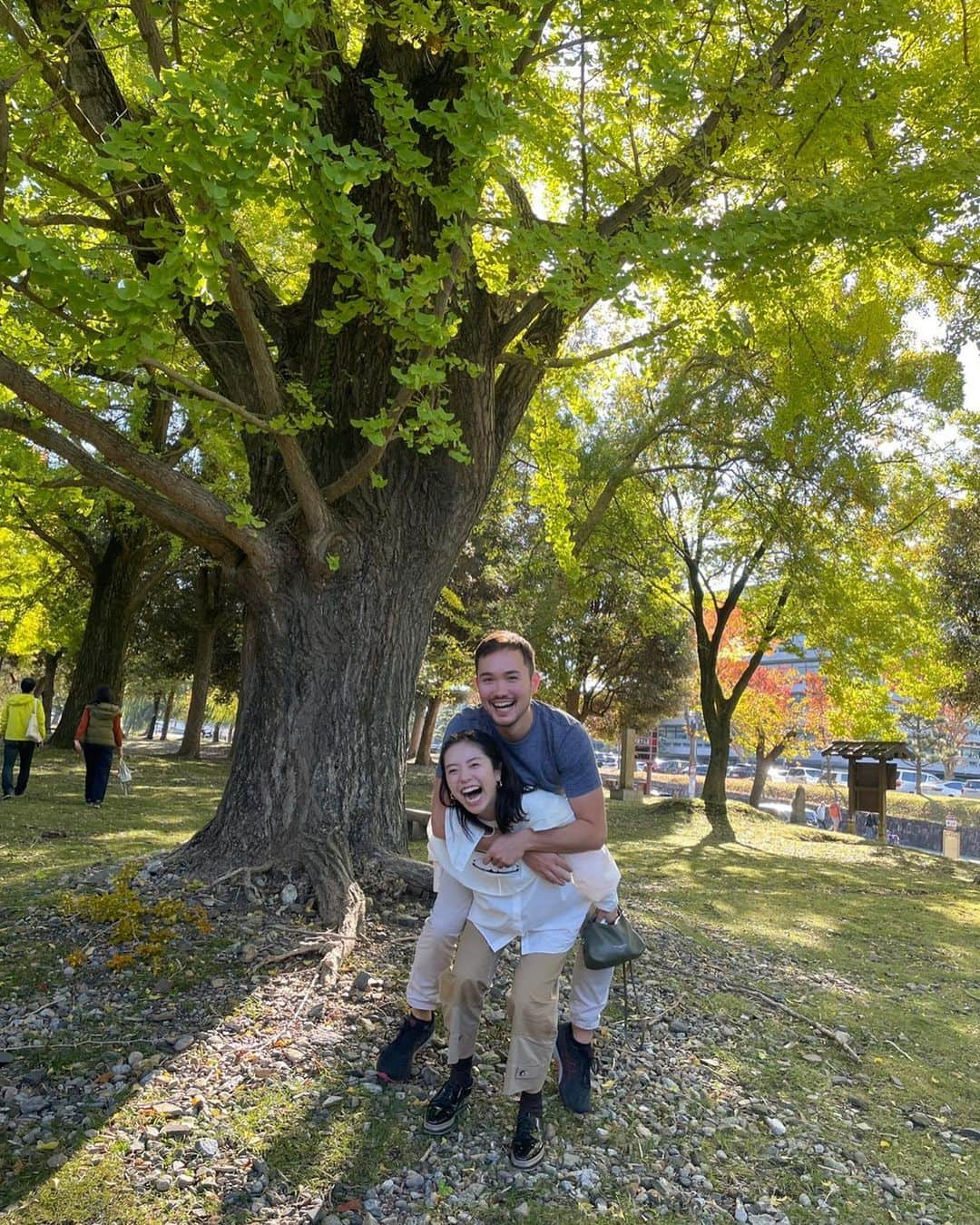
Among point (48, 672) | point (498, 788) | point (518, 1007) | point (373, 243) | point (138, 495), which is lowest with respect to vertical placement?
point (518, 1007)

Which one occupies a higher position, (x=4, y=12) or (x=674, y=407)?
(x=674, y=407)

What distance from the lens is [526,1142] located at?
268 centimetres

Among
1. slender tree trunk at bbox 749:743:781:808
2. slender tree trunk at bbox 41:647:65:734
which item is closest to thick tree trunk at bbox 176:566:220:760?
slender tree trunk at bbox 41:647:65:734

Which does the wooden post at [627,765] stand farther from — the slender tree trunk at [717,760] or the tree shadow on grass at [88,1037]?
the tree shadow on grass at [88,1037]

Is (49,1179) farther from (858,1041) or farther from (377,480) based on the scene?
(858,1041)

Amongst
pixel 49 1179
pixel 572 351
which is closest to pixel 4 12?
pixel 49 1179

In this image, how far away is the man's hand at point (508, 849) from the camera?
280cm

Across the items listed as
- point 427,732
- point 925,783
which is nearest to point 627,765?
point 427,732

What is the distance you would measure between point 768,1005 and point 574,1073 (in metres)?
2.00

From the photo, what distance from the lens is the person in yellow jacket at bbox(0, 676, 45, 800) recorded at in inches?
368

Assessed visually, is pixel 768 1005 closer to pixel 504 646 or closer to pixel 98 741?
pixel 504 646

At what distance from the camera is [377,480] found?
4.34 meters

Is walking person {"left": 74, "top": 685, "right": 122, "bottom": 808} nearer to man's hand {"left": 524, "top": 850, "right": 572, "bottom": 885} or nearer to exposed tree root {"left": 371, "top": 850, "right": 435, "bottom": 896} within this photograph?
exposed tree root {"left": 371, "top": 850, "right": 435, "bottom": 896}

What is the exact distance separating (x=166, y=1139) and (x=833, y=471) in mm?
12657
